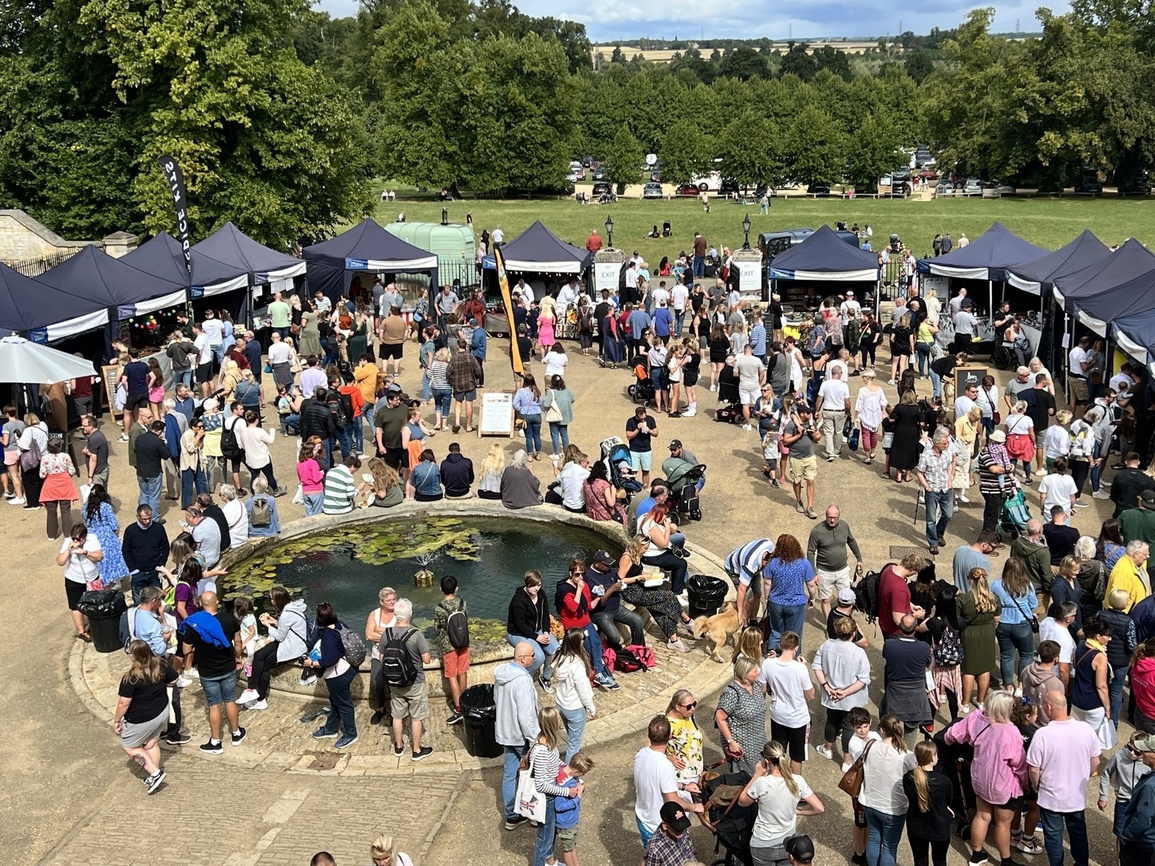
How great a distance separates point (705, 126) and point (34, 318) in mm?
65579

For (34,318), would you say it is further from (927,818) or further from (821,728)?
(927,818)

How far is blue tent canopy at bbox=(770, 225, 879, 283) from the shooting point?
22906mm

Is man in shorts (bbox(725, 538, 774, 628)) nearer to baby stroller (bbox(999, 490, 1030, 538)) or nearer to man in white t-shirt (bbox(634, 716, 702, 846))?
baby stroller (bbox(999, 490, 1030, 538))

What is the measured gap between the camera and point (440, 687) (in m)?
8.92

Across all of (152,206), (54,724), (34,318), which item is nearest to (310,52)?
(152,206)

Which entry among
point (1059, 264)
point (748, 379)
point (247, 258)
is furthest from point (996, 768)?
point (247, 258)

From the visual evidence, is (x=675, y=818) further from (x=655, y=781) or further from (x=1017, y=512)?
(x=1017, y=512)

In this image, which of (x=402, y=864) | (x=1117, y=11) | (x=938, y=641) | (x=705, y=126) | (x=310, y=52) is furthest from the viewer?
(x=310, y=52)

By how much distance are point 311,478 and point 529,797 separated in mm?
6855

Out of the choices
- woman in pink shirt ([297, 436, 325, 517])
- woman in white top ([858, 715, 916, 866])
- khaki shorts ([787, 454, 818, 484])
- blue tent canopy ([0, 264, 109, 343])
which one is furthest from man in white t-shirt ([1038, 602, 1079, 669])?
blue tent canopy ([0, 264, 109, 343])

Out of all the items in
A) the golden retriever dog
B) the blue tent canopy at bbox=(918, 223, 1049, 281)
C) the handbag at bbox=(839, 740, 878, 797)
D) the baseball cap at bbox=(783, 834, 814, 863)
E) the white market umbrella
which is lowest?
the golden retriever dog

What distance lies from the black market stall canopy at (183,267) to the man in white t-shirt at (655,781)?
668 inches

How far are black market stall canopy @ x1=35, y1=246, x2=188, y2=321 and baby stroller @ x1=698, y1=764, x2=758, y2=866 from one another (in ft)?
49.3

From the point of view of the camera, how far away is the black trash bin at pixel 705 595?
33.6 feet
